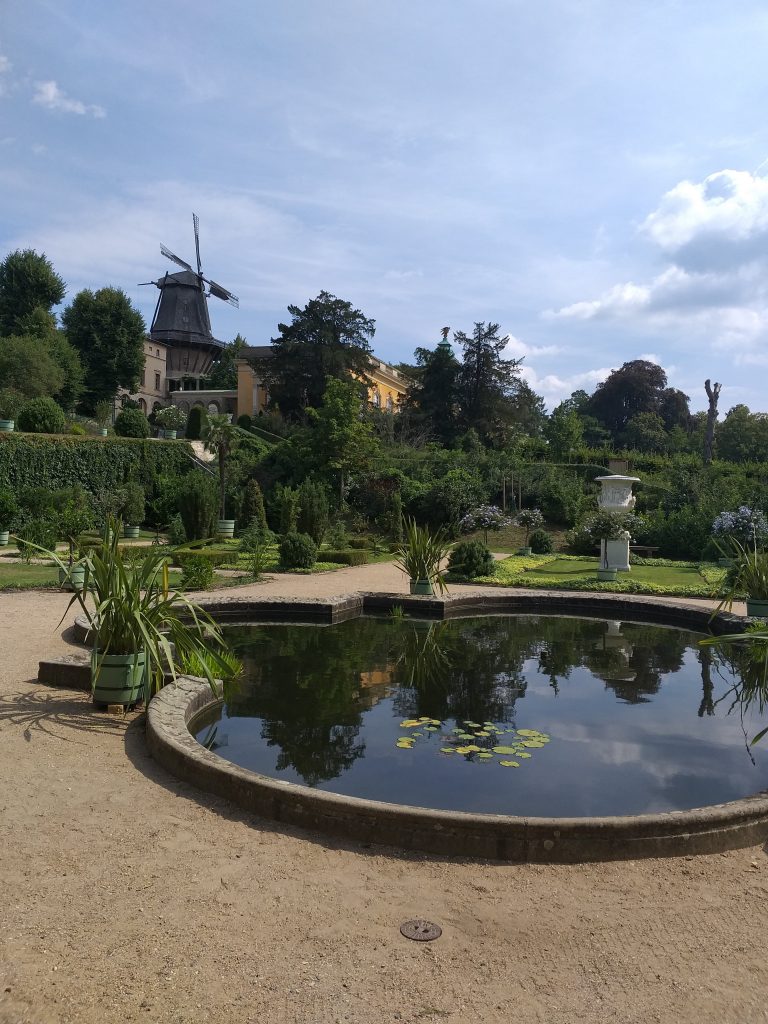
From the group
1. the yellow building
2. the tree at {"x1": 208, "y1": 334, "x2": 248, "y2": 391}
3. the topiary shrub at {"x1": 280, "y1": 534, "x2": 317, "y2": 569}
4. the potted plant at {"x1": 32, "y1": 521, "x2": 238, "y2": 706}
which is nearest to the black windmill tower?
the tree at {"x1": 208, "y1": 334, "x2": 248, "y2": 391}

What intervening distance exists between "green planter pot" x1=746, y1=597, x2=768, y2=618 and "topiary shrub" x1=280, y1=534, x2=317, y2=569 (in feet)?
27.8

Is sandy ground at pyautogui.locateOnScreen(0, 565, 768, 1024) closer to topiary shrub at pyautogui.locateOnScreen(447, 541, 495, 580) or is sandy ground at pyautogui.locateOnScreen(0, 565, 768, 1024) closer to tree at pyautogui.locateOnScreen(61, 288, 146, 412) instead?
topiary shrub at pyautogui.locateOnScreen(447, 541, 495, 580)

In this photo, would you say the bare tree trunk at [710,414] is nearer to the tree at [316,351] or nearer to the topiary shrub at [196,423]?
the tree at [316,351]

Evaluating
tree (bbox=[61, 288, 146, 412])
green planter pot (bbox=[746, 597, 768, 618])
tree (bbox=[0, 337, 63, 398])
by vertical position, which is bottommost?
green planter pot (bbox=[746, 597, 768, 618])

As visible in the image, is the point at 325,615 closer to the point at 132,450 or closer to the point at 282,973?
the point at 282,973

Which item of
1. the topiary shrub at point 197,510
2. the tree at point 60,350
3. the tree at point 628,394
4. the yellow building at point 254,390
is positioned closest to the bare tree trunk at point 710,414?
the yellow building at point 254,390

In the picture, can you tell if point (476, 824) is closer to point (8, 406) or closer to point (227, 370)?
point (8, 406)

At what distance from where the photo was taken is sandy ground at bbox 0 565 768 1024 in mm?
2312

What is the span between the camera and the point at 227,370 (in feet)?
173

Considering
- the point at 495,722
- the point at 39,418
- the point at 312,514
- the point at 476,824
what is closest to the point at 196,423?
the point at 39,418

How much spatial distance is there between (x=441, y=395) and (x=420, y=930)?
113ft

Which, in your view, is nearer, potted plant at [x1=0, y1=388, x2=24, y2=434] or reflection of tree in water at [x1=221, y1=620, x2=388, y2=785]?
reflection of tree in water at [x1=221, y1=620, x2=388, y2=785]

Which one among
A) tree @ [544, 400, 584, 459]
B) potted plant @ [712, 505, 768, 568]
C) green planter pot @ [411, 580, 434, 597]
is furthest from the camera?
tree @ [544, 400, 584, 459]

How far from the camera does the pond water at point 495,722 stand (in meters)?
4.33
